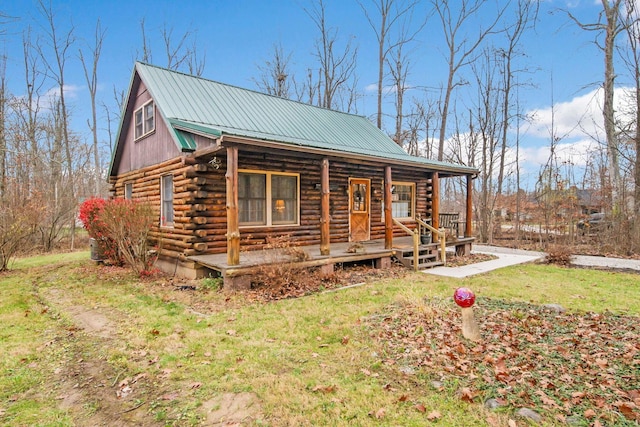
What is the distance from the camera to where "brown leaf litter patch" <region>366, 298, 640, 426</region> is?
3062 millimetres

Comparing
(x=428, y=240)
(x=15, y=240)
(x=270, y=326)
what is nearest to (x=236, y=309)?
(x=270, y=326)

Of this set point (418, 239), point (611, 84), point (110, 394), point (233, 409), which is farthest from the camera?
point (611, 84)

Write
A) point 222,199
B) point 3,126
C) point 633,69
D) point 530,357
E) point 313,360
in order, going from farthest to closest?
point 3,126
point 633,69
point 222,199
point 313,360
point 530,357

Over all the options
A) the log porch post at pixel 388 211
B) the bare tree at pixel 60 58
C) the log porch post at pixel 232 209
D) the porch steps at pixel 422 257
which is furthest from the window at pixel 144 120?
the bare tree at pixel 60 58

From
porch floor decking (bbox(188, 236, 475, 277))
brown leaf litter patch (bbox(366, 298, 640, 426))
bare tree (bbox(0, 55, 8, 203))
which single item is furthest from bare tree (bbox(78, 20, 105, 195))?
brown leaf litter patch (bbox(366, 298, 640, 426))

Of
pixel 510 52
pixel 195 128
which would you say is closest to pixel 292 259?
pixel 195 128

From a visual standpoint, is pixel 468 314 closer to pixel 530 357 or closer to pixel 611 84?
pixel 530 357

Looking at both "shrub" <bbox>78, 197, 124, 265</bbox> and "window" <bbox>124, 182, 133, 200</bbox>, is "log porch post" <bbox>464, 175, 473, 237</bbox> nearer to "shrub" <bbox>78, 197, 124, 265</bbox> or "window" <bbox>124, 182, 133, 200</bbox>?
"shrub" <bbox>78, 197, 124, 265</bbox>

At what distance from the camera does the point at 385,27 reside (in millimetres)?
21156

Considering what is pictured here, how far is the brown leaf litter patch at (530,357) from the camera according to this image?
3062mm

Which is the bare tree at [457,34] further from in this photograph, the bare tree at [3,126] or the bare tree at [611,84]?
the bare tree at [3,126]

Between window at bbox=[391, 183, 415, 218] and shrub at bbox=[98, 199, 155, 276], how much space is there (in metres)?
8.45

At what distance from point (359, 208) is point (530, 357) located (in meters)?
8.68

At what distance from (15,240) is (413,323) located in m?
12.0
